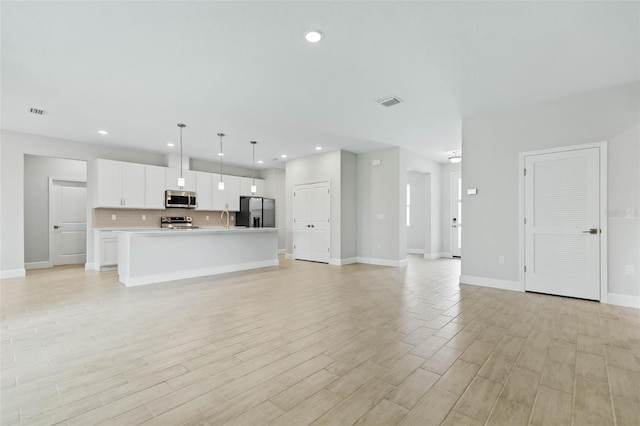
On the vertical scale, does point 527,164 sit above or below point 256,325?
above

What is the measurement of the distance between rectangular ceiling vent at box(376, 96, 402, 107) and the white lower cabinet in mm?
6265

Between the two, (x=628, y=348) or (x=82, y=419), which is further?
(x=628, y=348)

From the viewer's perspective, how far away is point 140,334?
113 inches

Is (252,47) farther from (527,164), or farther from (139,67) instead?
(527,164)

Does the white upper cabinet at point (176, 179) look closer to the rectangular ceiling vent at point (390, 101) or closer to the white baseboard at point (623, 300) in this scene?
the rectangular ceiling vent at point (390, 101)

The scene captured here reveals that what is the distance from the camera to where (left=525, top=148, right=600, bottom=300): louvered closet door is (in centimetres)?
405

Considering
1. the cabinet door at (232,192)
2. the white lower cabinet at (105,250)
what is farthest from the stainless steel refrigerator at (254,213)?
the white lower cabinet at (105,250)

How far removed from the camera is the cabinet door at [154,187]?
284 inches

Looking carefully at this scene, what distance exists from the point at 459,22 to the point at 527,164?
2.90 metres

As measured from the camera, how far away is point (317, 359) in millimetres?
2369

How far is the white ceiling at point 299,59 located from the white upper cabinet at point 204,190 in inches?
113

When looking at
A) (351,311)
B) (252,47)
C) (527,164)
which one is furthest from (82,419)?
(527,164)

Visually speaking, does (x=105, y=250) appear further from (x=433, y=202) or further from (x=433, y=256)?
(x=433, y=202)

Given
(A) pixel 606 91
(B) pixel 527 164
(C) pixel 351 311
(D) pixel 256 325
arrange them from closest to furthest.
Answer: (D) pixel 256 325
(C) pixel 351 311
(A) pixel 606 91
(B) pixel 527 164
